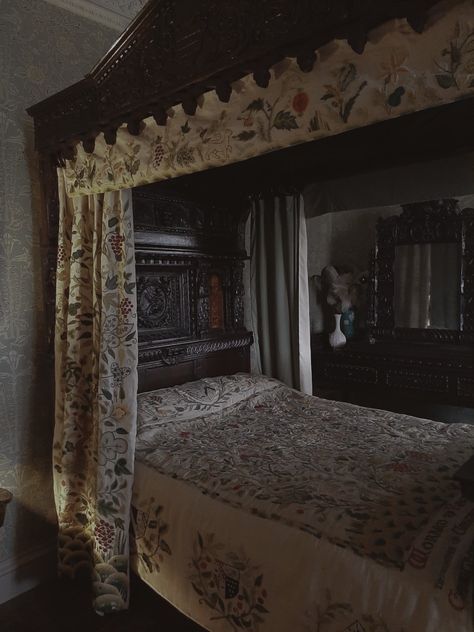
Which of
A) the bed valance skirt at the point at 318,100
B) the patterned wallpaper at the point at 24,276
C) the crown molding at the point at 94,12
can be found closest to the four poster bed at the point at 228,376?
the bed valance skirt at the point at 318,100

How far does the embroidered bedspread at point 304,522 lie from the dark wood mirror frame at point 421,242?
143 centimetres

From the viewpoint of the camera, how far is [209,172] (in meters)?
2.64

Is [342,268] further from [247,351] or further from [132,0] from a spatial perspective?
[132,0]

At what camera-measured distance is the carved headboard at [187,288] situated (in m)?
2.62

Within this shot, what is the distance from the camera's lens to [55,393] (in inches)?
88.5

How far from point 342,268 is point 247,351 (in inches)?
56.6

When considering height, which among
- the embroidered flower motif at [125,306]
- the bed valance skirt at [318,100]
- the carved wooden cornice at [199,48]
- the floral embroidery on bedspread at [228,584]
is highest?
the carved wooden cornice at [199,48]

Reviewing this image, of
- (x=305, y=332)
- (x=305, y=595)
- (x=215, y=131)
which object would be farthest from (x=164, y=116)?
(x=305, y=332)

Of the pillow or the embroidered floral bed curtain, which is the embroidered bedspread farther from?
the embroidered floral bed curtain

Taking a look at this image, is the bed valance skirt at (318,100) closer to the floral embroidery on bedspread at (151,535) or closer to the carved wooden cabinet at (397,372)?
the floral embroidery on bedspread at (151,535)

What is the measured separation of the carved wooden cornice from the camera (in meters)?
1.06

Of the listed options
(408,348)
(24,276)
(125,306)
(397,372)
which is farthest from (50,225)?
(408,348)

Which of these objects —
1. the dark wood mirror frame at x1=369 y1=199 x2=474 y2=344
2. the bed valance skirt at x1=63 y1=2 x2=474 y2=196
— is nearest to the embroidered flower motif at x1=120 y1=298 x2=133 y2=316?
the bed valance skirt at x1=63 y1=2 x2=474 y2=196

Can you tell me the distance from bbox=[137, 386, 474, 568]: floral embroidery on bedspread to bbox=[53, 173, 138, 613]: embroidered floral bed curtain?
215mm
